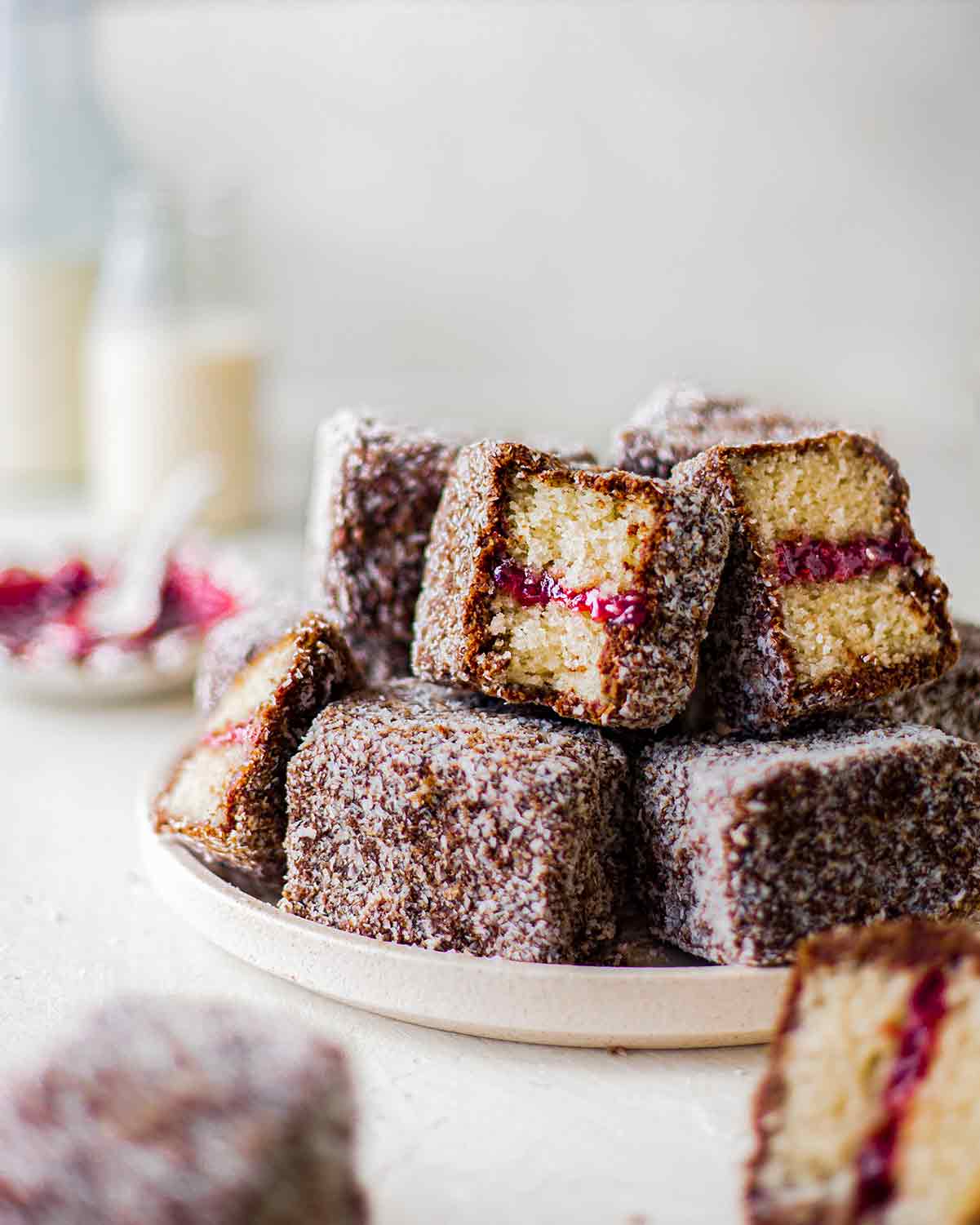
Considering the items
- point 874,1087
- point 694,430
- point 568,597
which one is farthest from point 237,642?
point 874,1087

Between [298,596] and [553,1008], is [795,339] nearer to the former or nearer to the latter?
[298,596]

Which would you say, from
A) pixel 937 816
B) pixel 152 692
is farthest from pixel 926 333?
pixel 937 816

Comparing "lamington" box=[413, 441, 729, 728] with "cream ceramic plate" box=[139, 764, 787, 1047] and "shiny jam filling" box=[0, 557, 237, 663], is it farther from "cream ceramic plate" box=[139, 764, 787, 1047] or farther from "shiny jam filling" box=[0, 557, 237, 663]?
"shiny jam filling" box=[0, 557, 237, 663]

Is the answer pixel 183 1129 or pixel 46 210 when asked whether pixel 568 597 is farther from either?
pixel 46 210

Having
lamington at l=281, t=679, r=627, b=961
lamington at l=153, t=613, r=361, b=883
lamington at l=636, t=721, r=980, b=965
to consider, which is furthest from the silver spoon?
lamington at l=636, t=721, r=980, b=965

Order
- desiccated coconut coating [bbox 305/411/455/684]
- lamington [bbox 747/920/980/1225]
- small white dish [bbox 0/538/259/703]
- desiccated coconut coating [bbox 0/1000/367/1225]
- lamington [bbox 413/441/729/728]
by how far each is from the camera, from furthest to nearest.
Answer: small white dish [bbox 0/538/259/703]
desiccated coconut coating [bbox 305/411/455/684]
lamington [bbox 413/441/729/728]
lamington [bbox 747/920/980/1225]
desiccated coconut coating [bbox 0/1000/367/1225]
